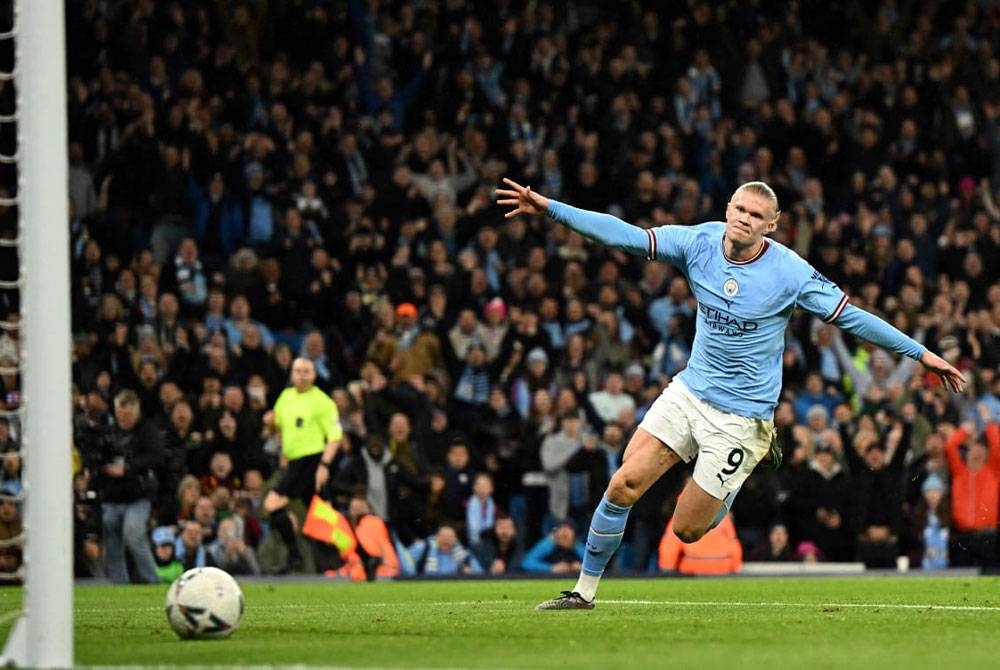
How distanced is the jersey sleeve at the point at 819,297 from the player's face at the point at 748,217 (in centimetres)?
38

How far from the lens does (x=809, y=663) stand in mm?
7680

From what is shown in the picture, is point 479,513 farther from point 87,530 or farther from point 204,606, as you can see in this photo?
point 204,606

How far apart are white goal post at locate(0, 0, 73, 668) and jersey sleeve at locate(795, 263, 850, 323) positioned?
4.71m

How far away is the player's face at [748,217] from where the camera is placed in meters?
10.3

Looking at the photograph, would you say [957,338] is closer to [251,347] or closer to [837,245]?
[837,245]

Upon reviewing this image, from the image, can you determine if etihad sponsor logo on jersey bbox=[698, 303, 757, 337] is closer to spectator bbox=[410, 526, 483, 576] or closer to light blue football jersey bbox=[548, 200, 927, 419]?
light blue football jersey bbox=[548, 200, 927, 419]

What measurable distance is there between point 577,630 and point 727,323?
2.25 meters

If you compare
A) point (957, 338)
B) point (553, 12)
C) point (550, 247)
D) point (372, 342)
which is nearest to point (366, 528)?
point (372, 342)

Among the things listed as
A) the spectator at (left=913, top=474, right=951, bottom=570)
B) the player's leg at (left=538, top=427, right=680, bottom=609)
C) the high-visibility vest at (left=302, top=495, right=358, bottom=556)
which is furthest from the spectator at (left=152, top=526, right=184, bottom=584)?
the spectator at (left=913, top=474, right=951, bottom=570)

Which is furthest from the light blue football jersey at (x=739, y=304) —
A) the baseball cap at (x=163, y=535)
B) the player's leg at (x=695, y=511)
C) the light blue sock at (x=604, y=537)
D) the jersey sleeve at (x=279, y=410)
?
the baseball cap at (x=163, y=535)

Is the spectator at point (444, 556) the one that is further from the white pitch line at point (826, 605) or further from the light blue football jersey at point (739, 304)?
the light blue football jersey at point (739, 304)

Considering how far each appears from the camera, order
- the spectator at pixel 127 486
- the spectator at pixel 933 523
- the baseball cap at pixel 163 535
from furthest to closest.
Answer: the spectator at pixel 933 523, the baseball cap at pixel 163 535, the spectator at pixel 127 486

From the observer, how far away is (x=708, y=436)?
1069cm

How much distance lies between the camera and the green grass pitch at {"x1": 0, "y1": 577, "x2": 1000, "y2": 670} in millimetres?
7895
